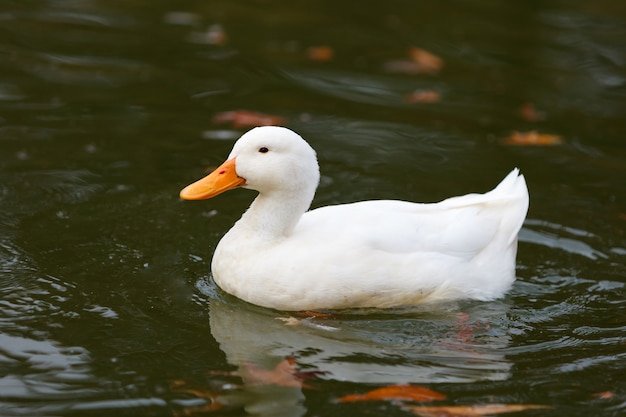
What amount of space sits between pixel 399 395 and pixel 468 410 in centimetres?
35

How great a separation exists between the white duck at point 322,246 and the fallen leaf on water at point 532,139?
2779 millimetres

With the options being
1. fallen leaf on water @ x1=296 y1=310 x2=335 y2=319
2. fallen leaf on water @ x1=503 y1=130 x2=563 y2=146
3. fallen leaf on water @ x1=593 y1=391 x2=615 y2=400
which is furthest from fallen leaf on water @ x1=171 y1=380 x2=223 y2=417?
fallen leaf on water @ x1=503 y1=130 x2=563 y2=146

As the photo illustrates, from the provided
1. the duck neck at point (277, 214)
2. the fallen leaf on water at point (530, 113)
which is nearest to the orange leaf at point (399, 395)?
the duck neck at point (277, 214)

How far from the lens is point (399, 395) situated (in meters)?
5.18

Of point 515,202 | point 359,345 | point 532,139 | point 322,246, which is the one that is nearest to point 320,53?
point 532,139

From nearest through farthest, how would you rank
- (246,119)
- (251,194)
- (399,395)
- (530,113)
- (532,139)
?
1. (399,395)
2. (251,194)
3. (532,139)
4. (246,119)
5. (530,113)

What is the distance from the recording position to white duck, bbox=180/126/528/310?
5992mm

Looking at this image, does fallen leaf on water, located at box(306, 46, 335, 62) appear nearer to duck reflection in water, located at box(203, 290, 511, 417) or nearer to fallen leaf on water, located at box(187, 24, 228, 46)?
fallen leaf on water, located at box(187, 24, 228, 46)

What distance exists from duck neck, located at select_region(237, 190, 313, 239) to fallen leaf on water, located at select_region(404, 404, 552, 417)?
1.56 meters

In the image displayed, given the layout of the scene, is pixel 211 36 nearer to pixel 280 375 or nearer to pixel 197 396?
pixel 280 375

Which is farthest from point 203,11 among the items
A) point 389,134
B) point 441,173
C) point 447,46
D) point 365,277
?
point 365,277

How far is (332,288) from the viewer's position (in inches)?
235

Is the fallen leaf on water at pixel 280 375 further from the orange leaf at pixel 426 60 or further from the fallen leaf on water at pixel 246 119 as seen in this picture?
the orange leaf at pixel 426 60

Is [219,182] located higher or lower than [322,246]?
higher
